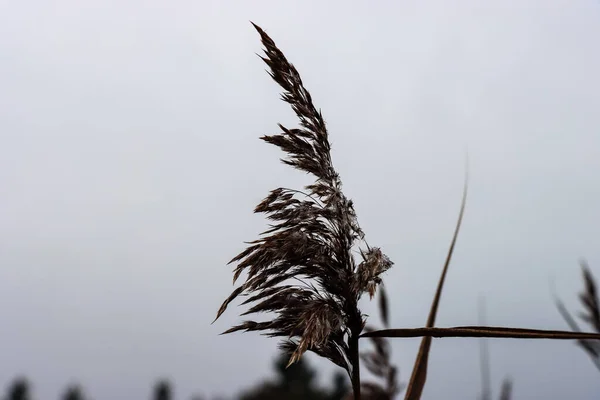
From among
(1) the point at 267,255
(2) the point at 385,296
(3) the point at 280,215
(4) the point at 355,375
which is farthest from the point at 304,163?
(2) the point at 385,296

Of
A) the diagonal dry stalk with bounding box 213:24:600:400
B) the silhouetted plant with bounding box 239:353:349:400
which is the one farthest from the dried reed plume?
the silhouetted plant with bounding box 239:353:349:400

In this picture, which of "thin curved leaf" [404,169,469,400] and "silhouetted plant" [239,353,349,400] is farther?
"silhouetted plant" [239,353,349,400]

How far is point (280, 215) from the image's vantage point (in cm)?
195

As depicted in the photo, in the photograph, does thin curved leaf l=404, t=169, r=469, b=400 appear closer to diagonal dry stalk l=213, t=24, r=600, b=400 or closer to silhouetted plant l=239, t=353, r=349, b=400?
diagonal dry stalk l=213, t=24, r=600, b=400

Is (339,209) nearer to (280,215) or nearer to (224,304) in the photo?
(280,215)

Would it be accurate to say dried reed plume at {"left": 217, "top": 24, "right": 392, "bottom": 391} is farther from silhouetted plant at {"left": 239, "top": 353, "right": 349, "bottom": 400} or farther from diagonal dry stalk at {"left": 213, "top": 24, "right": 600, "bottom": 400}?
silhouetted plant at {"left": 239, "top": 353, "right": 349, "bottom": 400}

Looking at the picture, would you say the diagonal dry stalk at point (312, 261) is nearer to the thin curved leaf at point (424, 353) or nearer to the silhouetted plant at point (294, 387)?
the thin curved leaf at point (424, 353)

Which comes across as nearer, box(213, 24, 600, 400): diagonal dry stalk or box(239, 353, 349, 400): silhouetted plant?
box(213, 24, 600, 400): diagonal dry stalk

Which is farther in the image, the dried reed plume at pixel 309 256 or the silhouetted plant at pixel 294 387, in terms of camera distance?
the silhouetted plant at pixel 294 387

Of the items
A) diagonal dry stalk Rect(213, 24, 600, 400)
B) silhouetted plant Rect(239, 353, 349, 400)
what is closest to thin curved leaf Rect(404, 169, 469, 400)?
diagonal dry stalk Rect(213, 24, 600, 400)

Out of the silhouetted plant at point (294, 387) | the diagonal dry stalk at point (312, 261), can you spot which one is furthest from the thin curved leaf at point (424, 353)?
the silhouetted plant at point (294, 387)

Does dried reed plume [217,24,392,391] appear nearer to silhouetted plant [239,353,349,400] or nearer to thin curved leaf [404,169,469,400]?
thin curved leaf [404,169,469,400]

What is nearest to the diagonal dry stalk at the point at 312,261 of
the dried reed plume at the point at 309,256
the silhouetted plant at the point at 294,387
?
the dried reed plume at the point at 309,256

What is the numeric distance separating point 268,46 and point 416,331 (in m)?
0.90
